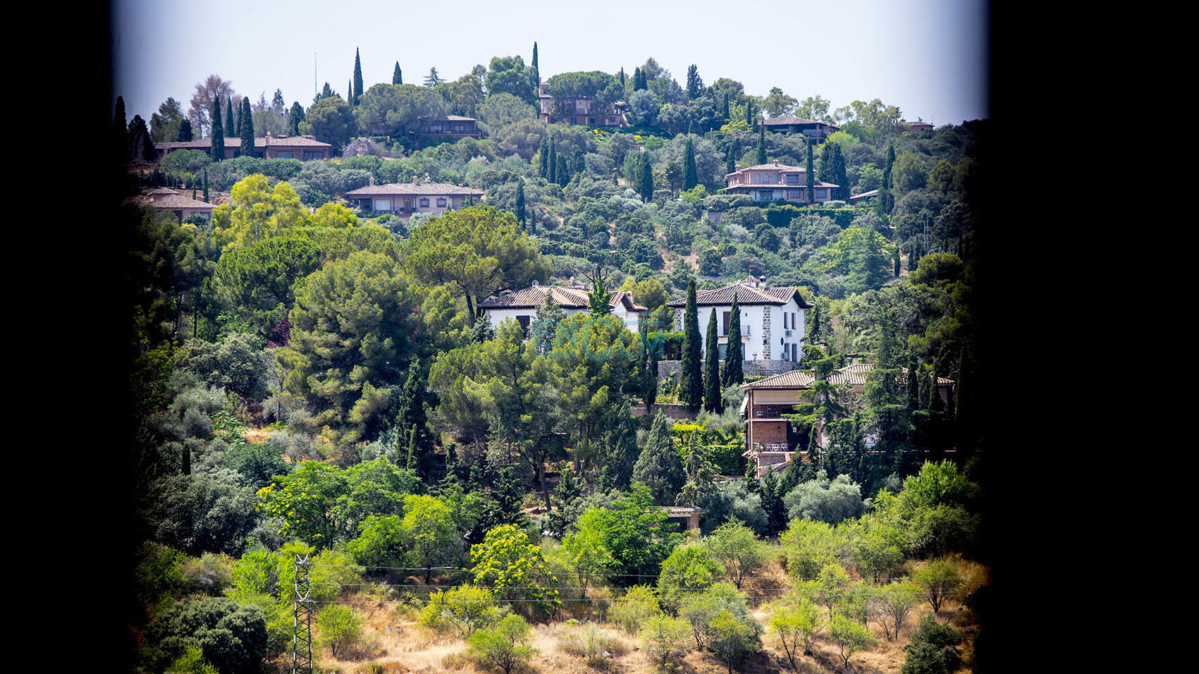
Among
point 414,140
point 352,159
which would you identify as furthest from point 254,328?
point 414,140

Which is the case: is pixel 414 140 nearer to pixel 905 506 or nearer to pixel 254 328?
pixel 254 328

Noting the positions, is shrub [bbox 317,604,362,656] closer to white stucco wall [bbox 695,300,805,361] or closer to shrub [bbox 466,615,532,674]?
shrub [bbox 466,615,532,674]

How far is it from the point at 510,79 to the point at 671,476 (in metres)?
53.0

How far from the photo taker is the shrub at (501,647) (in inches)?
659

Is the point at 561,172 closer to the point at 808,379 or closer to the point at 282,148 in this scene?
the point at 282,148

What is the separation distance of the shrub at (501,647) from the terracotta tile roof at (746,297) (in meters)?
14.4

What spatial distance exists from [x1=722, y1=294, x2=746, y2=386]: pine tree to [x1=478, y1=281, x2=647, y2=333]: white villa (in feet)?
9.85

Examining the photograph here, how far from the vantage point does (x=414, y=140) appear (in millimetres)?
61875

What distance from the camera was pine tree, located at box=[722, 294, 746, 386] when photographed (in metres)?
27.0

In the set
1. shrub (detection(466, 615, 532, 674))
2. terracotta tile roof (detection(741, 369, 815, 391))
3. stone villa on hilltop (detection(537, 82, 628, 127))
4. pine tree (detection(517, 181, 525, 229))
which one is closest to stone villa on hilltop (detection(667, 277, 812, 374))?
terracotta tile roof (detection(741, 369, 815, 391))

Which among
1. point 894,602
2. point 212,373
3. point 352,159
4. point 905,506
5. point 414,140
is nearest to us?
point 894,602

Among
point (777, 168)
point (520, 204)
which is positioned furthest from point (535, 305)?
point (777, 168)

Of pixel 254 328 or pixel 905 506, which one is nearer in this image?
pixel 905 506

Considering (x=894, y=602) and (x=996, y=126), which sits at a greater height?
(x=996, y=126)
